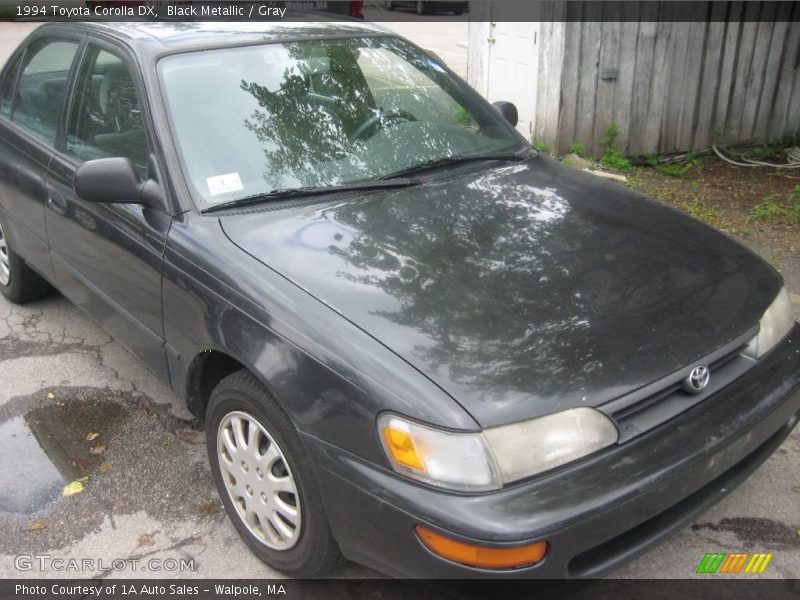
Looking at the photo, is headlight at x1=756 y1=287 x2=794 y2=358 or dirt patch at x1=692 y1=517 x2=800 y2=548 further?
dirt patch at x1=692 y1=517 x2=800 y2=548

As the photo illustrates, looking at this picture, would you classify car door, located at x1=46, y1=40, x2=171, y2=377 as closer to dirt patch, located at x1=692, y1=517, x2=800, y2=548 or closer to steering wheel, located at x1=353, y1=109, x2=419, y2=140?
steering wheel, located at x1=353, y1=109, x2=419, y2=140

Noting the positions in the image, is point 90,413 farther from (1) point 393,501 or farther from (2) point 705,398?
(2) point 705,398

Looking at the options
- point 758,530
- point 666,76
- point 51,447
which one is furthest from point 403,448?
point 666,76

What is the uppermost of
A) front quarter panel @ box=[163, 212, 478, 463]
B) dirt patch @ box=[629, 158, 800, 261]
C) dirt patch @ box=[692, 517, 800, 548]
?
front quarter panel @ box=[163, 212, 478, 463]

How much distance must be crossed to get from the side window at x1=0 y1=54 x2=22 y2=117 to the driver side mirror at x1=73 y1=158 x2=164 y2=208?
1803mm

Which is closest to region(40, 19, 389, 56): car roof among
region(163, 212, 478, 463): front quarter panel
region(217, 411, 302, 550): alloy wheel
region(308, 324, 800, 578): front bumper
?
region(163, 212, 478, 463): front quarter panel

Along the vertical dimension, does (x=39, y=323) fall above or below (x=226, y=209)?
below

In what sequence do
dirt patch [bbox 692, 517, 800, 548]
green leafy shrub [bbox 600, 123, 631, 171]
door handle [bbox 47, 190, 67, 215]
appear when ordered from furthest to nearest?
green leafy shrub [bbox 600, 123, 631, 171] < door handle [bbox 47, 190, 67, 215] < dirt patch [bbox 692, 517, 800, 548]

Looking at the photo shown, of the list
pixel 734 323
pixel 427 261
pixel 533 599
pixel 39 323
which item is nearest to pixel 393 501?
pixel 533 599

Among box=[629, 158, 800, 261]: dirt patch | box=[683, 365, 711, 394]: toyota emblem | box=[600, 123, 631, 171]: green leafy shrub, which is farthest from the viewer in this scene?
box=[600, 123, 631, 171]: green leafy shrub

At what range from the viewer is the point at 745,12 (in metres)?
7.00

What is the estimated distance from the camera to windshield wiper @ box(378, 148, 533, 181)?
10.5 ft

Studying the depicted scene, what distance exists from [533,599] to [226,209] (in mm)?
1715

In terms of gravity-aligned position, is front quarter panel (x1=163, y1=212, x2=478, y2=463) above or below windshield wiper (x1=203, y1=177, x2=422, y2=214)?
below
